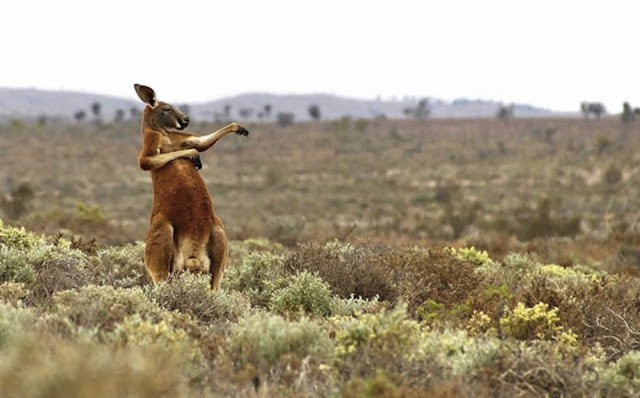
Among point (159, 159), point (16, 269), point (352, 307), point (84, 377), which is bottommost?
point (352, 307)

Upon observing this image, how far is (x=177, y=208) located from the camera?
8.37 meters

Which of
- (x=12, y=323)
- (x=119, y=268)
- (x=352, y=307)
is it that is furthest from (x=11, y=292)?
(x=352, y=307)

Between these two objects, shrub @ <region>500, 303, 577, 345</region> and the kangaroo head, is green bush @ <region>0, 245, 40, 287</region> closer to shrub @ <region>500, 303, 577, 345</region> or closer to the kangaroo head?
the kangaroo head

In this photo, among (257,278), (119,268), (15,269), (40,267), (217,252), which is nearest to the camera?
(217,252)

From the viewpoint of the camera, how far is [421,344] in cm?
629

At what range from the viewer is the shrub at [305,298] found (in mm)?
8656

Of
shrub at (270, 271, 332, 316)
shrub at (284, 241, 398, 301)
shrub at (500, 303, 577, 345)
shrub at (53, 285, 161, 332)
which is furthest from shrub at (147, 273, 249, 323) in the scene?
shrub at (500, 303, 577, 345)

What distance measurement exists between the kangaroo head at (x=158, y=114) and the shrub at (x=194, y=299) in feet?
5.30

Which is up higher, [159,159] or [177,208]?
[159,159]

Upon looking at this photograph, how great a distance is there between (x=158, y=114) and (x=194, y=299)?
1.98 m

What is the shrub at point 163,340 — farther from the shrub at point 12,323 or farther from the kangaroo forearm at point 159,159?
the kangaroo forearm at point 159,159

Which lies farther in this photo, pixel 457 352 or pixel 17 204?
pixel 17 204

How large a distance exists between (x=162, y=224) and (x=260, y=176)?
157 ft

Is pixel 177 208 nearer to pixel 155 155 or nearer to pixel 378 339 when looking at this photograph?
pixel 155 155
